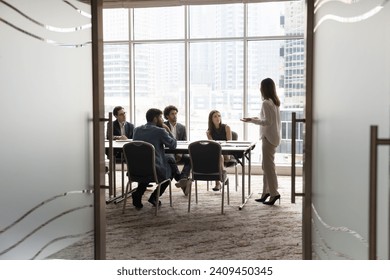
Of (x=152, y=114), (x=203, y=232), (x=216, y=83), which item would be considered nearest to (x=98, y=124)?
(x=203, y=232)

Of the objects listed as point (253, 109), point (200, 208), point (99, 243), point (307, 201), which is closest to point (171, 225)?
point (200, 208)

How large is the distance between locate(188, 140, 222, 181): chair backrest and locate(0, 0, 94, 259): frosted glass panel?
93.0 inches

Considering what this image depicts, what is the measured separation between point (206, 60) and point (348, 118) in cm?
743

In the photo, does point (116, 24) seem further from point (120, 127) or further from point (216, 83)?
point (120, 127)

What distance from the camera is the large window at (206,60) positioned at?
9.23 m

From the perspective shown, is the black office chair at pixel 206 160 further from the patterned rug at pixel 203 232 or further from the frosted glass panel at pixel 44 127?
the frosted glass panel at pixel 44 127

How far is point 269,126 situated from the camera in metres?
6.09

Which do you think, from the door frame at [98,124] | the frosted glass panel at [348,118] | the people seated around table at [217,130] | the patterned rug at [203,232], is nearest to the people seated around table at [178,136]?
the patterned rug at [203,232]

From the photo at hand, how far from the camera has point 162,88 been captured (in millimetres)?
9758

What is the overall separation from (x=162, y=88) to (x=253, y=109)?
178cm

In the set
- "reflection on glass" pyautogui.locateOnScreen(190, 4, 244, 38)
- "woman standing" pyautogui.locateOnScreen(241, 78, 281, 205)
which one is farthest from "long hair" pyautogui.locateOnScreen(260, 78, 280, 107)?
"reflection on glass" pyautogui.locateOnScreen(190, 4, 244, 38)

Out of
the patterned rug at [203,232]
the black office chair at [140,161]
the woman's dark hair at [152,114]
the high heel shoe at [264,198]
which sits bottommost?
the patterned rug at [203,232]

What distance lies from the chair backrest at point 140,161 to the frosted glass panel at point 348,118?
8.93 ft
